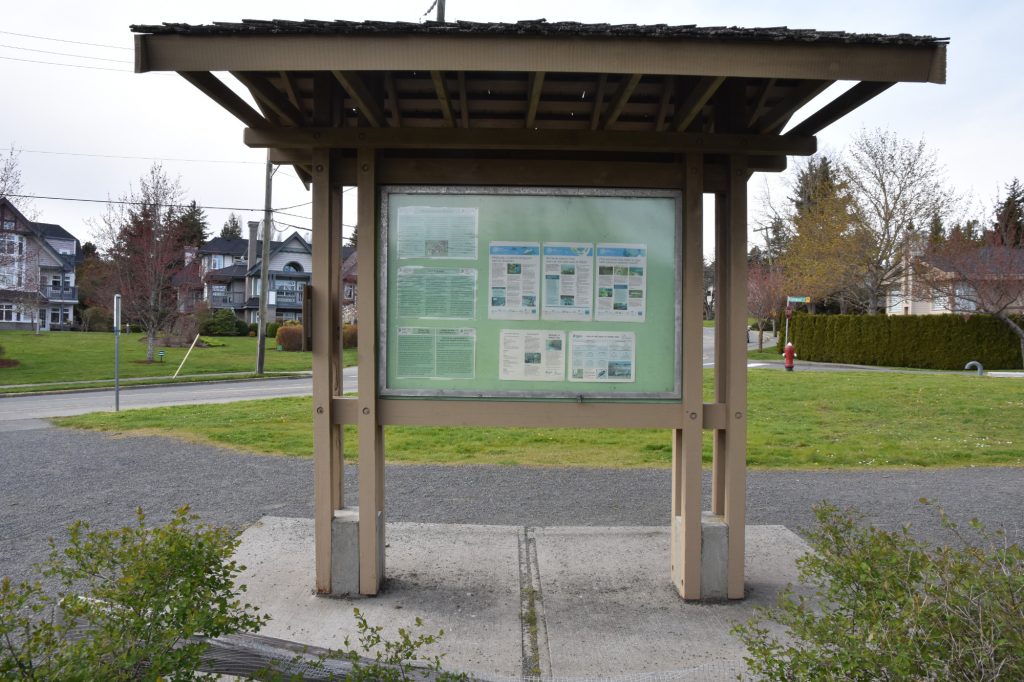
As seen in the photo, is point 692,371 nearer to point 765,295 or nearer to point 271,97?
point 271,97

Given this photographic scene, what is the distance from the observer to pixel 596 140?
174 inches

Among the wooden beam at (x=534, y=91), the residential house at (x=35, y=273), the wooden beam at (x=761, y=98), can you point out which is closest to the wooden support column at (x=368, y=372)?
the wooden beam at (x=534, y=91)

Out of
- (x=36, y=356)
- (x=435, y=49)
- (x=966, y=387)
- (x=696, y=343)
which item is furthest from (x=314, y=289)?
(x=36, y=356)

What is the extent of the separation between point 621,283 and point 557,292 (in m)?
0.39

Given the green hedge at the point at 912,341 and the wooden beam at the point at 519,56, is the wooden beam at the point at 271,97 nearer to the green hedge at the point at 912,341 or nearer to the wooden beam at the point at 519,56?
the wooden beam at the point at 519,56

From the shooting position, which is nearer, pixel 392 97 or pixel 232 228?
pixel 392 97

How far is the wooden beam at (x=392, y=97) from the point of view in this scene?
4364 millimetres

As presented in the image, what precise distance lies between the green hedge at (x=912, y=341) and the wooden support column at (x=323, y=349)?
32.4 meters

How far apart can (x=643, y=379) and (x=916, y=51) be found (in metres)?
2.18

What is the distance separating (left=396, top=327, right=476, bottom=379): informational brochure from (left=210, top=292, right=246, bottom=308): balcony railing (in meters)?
69.1

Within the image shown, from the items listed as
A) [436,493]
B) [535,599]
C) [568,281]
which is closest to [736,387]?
[568,281]

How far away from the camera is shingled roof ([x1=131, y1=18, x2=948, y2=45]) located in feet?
11.2

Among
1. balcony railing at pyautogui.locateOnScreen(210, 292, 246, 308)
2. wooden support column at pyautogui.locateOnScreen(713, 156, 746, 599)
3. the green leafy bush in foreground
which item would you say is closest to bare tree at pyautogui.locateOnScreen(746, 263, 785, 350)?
wooden support column at pyautogui.locateOnScreen(713, 156, 746, 599)

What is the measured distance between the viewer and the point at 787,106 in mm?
4258
